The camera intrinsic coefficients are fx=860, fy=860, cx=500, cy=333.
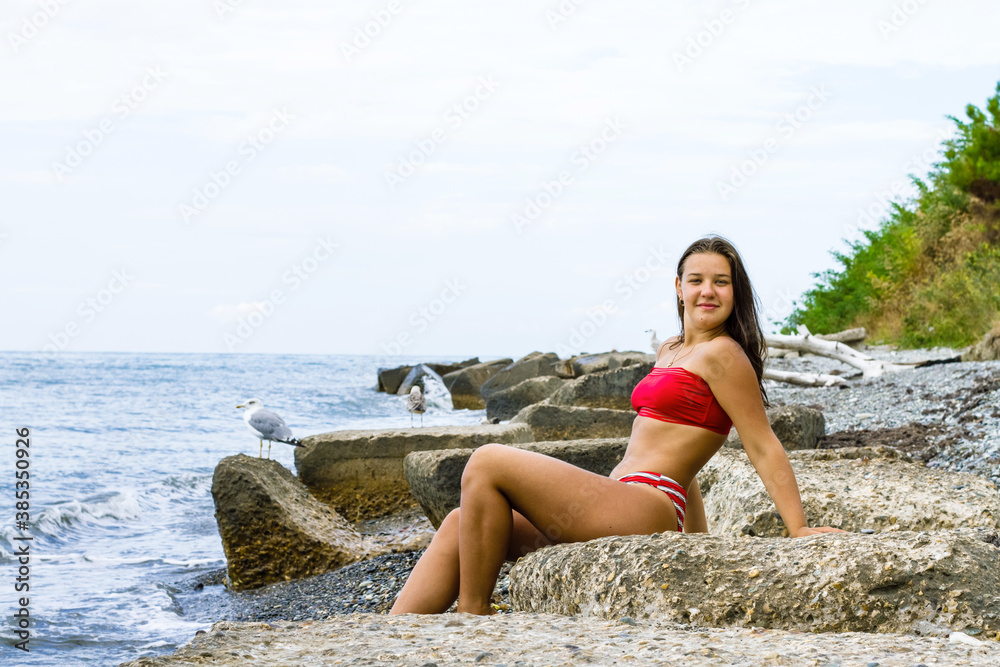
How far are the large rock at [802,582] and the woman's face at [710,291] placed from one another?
0.93 meters

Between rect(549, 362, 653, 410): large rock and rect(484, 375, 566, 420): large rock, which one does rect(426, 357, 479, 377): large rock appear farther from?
rect(549, 362, 653, 410): large rock

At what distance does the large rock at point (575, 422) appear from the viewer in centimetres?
830

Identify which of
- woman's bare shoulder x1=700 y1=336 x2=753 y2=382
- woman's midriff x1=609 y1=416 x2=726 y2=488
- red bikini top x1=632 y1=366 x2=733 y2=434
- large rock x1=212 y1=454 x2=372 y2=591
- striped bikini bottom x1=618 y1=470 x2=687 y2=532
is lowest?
large rock x1=212 y1=454 x2=372 y2=591

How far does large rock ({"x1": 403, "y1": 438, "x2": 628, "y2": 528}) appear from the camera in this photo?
17.6 feet

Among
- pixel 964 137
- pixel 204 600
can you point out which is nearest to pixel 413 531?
pixel 204 600

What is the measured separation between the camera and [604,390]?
10.5 m

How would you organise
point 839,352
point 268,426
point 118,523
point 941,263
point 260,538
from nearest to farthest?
point 260,538 < point 268,426 < point 118,523 < point 839,352 < point 941,263

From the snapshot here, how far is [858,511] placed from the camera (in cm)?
382

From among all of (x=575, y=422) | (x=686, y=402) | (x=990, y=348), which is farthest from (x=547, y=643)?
(x=990, y=348)

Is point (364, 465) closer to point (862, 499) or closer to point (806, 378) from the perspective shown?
point (862, 499)

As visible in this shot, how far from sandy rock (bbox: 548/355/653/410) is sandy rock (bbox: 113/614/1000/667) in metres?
7.73

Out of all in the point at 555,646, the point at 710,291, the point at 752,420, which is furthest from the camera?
the point at 710,291

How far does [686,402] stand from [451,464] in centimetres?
234

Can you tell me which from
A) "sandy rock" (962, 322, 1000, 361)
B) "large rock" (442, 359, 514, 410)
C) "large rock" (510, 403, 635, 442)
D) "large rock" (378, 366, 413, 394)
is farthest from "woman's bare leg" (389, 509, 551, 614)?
"large rock" (378, 366, 413, 394)
